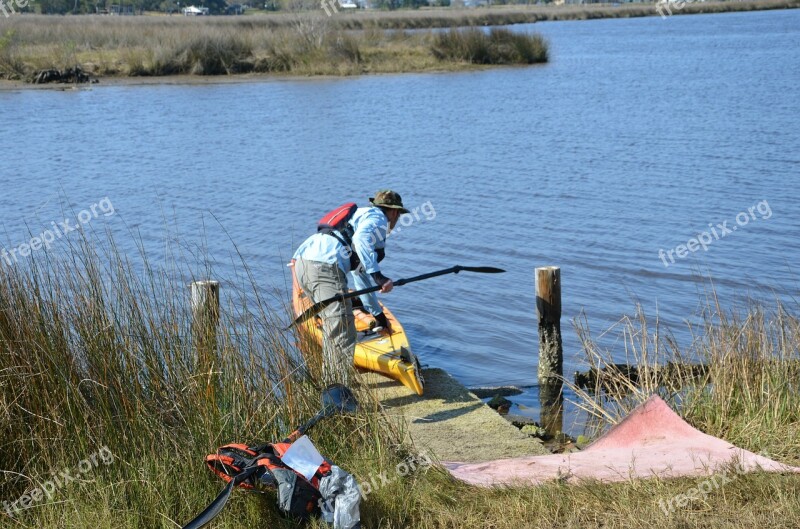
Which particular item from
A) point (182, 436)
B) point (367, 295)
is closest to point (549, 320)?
point (367, 295)

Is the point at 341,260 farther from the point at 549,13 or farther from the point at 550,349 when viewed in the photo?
the point at 549,13

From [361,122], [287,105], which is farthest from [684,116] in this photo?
[287,105]

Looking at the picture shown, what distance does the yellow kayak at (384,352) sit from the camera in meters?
8.80

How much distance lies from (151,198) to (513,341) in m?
10.2

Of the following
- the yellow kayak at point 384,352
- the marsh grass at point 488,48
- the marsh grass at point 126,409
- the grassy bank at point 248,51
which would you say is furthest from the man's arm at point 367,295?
the marsh grass at point 488,48

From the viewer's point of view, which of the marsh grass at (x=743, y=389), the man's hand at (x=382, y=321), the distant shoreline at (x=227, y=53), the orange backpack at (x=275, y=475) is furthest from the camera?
the distant shoreline at (x=227, y=53)

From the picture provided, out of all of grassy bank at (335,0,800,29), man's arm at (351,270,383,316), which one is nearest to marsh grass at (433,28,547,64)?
grassy bank at (335,0,800,29)

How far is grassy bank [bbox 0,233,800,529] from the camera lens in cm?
538

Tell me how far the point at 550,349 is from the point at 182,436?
4618 mm

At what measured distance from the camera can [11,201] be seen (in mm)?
18781

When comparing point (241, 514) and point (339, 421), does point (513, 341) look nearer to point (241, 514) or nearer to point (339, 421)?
point (339, 421)

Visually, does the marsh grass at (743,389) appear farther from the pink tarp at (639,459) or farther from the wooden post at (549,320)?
the wooden post at (549,320)

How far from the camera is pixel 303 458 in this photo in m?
5.30

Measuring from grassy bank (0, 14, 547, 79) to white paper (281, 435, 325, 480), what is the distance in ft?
126
